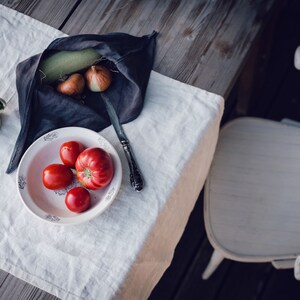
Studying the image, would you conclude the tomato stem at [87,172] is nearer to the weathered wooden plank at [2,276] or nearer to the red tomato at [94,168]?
the red tomato at [94,168]

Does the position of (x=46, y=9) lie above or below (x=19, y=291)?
above

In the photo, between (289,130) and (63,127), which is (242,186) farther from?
(63,127)

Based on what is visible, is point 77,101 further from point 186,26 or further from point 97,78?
point 186,26

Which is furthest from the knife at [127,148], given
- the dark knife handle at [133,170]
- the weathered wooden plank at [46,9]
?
the weathered wooden plank at [46,9]

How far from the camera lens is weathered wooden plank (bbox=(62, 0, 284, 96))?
89cm

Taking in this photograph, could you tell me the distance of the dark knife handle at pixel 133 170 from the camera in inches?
30.9

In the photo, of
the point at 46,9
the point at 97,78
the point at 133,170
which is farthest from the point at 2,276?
the point at 46,9

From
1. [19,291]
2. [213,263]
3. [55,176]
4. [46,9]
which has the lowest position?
[213,263]

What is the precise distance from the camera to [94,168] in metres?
0.73

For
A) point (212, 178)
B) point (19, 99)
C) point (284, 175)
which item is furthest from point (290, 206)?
point (19, 99)

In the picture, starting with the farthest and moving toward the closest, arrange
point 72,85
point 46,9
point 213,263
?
point 213,263 < point 46,9 < point 72,85

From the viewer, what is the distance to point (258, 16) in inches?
36.9

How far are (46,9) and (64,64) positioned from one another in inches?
7.0

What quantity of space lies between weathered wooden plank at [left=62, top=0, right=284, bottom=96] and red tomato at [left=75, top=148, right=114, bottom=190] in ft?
0.77
